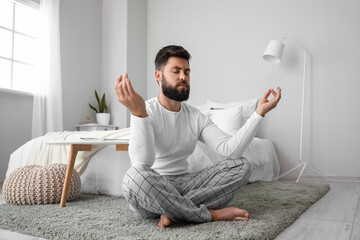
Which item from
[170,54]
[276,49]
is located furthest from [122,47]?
[170,54]

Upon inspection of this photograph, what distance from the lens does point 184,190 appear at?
1.68m

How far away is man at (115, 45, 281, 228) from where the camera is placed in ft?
4.84

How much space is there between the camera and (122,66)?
4.68m

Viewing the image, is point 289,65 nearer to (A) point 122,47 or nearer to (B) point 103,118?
(A) point 122,47

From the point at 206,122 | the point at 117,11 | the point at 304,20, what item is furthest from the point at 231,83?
the point at 206,122

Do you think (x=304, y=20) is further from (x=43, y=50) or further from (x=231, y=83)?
(x=43, y=50)

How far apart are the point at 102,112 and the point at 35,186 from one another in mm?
2572

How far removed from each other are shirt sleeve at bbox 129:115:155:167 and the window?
9.17 feet

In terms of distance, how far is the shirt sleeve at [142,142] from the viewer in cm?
143

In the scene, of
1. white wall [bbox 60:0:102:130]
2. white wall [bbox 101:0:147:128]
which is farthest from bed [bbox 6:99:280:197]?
white wall [bbox 101:0:147:128]

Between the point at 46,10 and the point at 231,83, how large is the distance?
2348 mm

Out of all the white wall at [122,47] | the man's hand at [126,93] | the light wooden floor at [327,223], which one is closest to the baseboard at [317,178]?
the light wooden floor at [327,223]

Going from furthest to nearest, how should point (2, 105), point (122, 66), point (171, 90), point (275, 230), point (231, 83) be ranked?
point (122, 66)
point (231, 83)
point (2, 105)
point (171, 90)
point (275, 230)

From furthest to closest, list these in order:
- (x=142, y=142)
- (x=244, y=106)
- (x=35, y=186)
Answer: (x=244, y=106), (x=35, y=186), (x=142, y=142)
